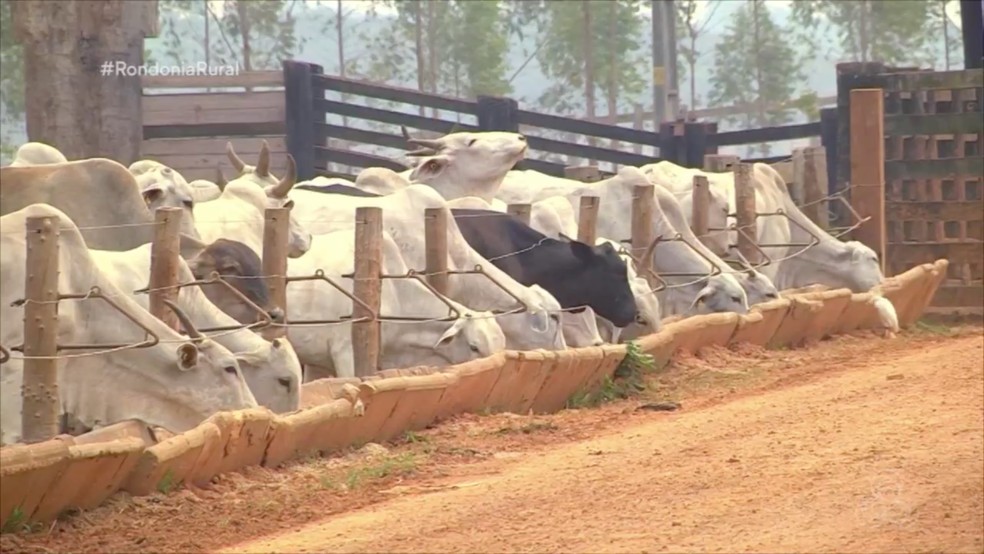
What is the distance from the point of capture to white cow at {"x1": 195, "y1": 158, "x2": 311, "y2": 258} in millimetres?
12602

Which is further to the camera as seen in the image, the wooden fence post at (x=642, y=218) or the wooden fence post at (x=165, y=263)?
the wooden fence post at (x=642, y=218)

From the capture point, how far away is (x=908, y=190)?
60.7 feet

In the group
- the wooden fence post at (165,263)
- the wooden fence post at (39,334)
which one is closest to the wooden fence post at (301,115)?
the wooden fence post at (165,263)

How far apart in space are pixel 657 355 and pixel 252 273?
3337mm

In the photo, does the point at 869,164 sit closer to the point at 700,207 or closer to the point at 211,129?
the point at 700,207

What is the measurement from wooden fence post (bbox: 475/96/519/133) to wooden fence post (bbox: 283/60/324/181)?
174 cm

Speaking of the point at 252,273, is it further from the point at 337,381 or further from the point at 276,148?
the point at 276,148

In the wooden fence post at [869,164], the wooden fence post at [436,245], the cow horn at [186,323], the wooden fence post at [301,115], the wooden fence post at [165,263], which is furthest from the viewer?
the wooden fence post at [301,115]

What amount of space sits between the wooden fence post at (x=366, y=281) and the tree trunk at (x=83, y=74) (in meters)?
5.98

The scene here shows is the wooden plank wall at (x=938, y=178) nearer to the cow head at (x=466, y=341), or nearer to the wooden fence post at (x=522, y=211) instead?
the wooden fence post at (x=522, y=211)

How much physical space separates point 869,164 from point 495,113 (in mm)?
4444

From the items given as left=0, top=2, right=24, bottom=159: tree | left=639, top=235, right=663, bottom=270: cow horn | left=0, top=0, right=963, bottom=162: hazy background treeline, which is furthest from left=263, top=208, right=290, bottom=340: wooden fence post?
left=0, top=0, right=963, bottom=162: hazy background treeline

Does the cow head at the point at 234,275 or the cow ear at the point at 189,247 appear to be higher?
the cow ear at the point at 189,247

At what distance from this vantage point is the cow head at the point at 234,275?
1088 centimetres
